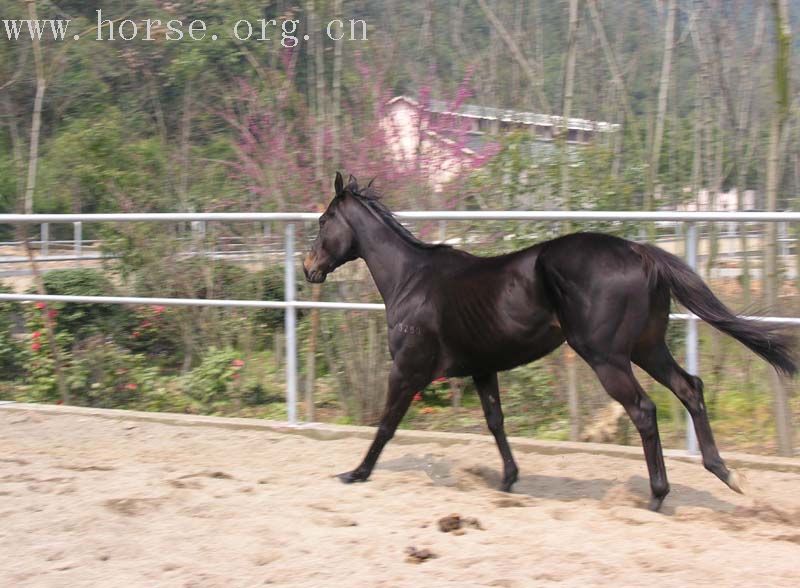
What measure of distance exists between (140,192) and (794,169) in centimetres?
964

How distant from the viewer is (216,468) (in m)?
5.50

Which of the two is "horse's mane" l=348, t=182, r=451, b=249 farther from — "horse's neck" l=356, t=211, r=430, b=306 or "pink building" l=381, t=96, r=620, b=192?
"pink building" l=381, t=96, r=620, b=192

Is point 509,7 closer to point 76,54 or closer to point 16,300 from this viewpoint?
point 16,300

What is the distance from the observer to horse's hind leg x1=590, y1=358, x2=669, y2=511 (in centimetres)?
455

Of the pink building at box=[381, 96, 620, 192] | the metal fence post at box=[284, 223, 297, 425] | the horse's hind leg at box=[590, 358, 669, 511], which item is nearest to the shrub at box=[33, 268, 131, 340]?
the metal fence post at box=[284, 223, 297, 425]

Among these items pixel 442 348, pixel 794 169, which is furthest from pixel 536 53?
pixel 442 348

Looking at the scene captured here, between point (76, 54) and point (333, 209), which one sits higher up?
point (76, 54)

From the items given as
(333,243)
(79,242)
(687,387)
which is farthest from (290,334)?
(687,387)

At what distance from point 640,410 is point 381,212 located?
78.2 inches

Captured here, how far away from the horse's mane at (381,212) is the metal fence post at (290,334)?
863 mm

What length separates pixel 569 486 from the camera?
5.13m

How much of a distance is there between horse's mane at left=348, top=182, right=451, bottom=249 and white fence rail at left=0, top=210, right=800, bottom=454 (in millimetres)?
284

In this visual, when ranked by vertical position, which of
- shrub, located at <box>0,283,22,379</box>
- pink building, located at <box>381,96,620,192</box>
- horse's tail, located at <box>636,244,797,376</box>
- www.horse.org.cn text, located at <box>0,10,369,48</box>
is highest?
www.horse.org.cn text, located at <box>0,10,369,48</box>

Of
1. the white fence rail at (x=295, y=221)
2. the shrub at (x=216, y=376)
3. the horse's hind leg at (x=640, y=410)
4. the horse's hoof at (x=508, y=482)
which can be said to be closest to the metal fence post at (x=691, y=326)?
the white fence rail at (x=295, y=221)
